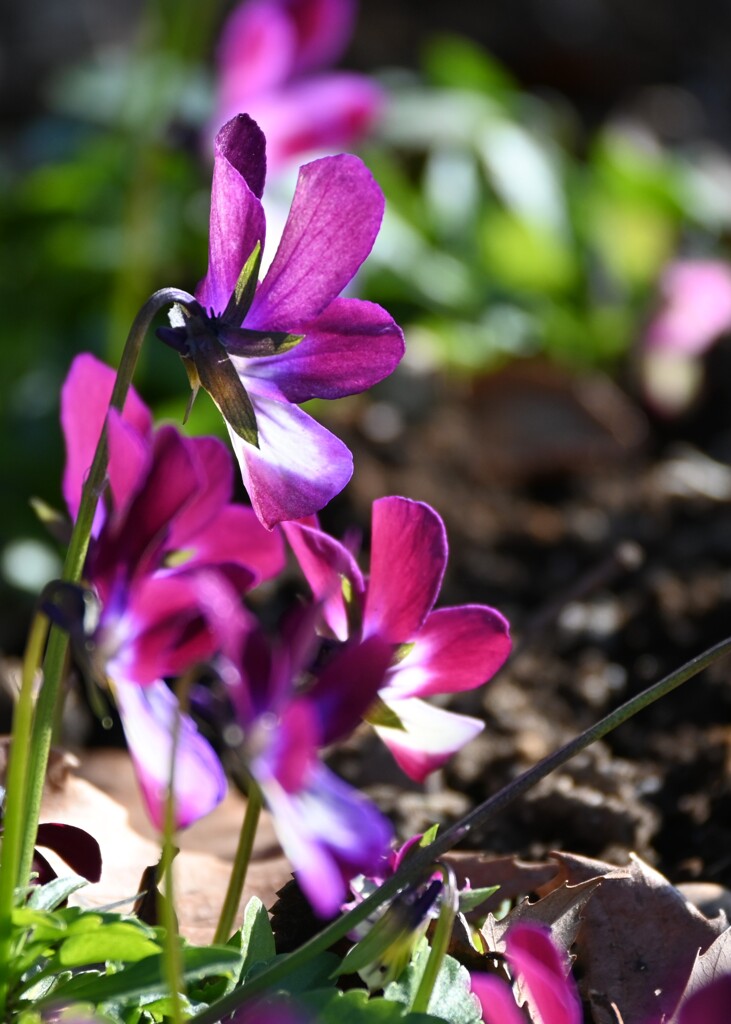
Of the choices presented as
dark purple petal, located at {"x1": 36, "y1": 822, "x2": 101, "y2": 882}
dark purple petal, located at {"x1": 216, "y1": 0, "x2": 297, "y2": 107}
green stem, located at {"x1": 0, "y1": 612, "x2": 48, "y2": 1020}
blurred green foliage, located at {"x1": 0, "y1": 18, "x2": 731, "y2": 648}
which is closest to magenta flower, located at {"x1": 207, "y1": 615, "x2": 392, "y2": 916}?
green stem, located at {"x1": 0, "y1": 612, "x2": 48, "y2": 1020}

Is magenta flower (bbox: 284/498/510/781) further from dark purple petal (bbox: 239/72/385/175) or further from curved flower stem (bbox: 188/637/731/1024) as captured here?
dark purple petal (bbox: 239/72/385/175)

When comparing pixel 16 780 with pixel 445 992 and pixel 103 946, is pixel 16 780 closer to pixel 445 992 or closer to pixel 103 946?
pixel 103 946

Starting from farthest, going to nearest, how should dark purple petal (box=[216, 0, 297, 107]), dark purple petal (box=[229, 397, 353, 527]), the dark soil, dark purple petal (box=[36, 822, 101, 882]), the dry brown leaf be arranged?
dark purple petal (box=[216, 0, 297, 107]), the dark soil, the dry brown leaf, dark purple petal (box=[36, 822, 101, 882]), dark purple petal (box=[229, 397, 353, 527])

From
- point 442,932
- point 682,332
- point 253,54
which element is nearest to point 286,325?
point 442,932

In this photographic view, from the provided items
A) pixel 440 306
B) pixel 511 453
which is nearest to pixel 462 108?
pixel 440 306

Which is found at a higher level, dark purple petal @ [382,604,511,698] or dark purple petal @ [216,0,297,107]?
dark purple petal @ [216,0,297,107]

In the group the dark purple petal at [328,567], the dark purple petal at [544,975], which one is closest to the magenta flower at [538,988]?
the dark purple petal at [544,975]

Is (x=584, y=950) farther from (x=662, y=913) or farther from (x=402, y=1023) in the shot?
(x=402, y=1023)
